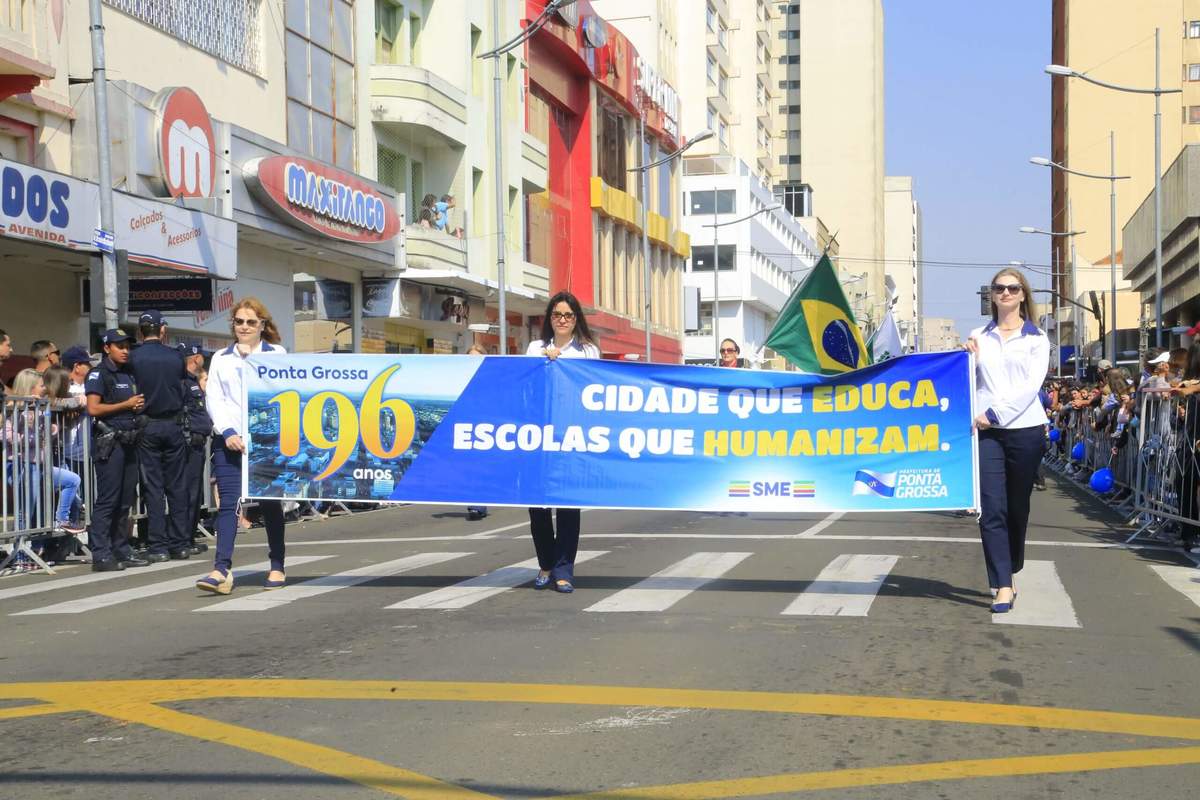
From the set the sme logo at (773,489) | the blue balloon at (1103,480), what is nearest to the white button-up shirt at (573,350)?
the sme logo at (773,489)

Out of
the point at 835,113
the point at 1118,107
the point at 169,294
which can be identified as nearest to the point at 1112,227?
the point at 169,294

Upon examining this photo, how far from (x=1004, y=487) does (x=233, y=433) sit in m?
5.03

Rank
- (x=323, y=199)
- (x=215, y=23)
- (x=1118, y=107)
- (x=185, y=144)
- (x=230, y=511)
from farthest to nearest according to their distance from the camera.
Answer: (x=1118, y=107) < (x=323, y=199) < (x=215, y=23) < (x=185, y=144) < (x=230, y=511)

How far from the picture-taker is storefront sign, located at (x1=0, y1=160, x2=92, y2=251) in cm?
1794

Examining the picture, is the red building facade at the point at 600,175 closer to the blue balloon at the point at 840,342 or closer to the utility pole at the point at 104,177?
the utility pole at the point at 104,177

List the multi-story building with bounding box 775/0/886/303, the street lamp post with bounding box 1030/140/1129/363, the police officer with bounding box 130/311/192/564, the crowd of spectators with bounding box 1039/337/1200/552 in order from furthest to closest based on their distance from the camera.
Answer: the multi-story building with bounding box 775/0/886/303 < the street lamp post with bounding box 1030/140/1129/363 < the crowd of spectators with bounding box 1039/337/1200/552 < the police officer with bounding box 130/311/192/564

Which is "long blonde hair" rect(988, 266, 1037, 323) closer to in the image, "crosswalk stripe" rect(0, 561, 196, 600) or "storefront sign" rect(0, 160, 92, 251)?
"crosswalk stripe" rect(0, 561, 196, 600)

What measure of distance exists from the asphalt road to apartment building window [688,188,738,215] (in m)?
78.2

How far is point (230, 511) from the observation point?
9.96 metres

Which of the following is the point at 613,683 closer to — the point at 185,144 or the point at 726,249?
the point at 185,144

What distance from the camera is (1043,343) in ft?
28.9

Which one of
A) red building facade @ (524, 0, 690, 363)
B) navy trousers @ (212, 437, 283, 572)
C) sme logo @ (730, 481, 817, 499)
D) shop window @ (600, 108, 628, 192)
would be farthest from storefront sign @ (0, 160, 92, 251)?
shop window @ (600, 108, 628, 192)

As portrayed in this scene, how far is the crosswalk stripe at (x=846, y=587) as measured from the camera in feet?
29.3

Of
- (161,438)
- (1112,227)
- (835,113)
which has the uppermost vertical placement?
(835,113)
